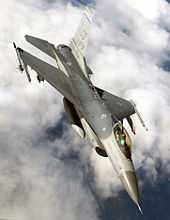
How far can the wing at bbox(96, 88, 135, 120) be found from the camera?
28156 millimetres

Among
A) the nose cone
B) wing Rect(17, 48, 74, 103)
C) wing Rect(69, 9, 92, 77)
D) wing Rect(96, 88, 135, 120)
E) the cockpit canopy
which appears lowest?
the nose cone

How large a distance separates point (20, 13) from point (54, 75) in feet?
499

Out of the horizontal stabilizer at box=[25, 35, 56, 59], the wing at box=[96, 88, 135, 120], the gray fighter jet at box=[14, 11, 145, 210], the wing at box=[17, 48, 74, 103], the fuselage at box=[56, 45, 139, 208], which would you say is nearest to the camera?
the fuselage at box=[56, 45, 139, 208]

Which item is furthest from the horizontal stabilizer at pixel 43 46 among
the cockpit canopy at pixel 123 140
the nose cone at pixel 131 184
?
the nose cone at pixel 131 184

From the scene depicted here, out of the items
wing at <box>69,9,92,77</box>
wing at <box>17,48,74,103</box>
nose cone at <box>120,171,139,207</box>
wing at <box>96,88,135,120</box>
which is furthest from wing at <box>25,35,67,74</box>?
nose cone at <box>120,171,139,207</box>

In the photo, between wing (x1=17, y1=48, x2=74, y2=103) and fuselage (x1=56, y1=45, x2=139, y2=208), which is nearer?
fuselage (x1=56, y1=45, x2=139, y2=208)

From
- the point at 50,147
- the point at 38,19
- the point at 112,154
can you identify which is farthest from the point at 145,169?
the point at 112,154

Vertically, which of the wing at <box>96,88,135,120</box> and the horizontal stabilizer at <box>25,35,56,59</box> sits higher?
the horizontal stabilizer at <box>25,35,56,59</box>

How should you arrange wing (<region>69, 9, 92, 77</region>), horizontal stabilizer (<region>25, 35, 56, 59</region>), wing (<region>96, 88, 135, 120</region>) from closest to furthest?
wing (<region>96, 88, 135, 120</region>)
horizontal stabilizer (<region>25, 35, 56, 59</region>)
wing (<region>69, 9, 92, 77</region>)

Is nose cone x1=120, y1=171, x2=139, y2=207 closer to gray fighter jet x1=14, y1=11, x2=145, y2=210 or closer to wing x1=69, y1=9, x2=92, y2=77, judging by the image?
gray fighter jet x1=14, y1=11, x2=145, y2=210

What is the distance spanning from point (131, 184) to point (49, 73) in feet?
49.7

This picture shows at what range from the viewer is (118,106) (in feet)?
95.3

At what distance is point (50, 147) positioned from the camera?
6831 inches

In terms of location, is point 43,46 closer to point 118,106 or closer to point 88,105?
point 118,106
